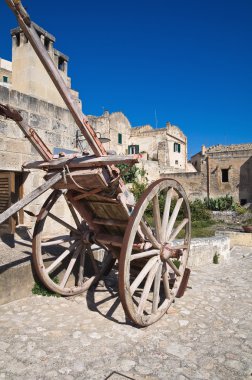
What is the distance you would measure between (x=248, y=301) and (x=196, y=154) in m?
39.9

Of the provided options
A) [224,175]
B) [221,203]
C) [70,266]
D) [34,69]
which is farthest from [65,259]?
[224,175]

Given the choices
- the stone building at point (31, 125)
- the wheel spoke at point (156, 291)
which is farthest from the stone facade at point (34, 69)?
the wheel spoke at point (156, 291)

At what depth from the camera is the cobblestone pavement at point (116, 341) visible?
2.62 m

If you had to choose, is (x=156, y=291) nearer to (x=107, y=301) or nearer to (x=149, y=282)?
(x=149, y=282)

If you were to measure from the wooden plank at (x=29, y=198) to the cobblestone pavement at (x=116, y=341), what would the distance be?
49.9 inches

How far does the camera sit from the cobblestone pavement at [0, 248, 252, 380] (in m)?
2.62

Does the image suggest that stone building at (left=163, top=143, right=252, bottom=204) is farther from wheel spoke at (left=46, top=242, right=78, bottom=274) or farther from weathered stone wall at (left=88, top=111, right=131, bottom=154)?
wheel spoke at (left=46, top=242, right=78, bottom=274)

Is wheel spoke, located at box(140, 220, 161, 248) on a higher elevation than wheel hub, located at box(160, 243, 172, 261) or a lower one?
higher

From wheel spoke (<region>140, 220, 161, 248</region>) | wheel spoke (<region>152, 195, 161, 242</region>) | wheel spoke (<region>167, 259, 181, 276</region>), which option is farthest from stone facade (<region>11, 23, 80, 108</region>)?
wheel spoke (<region>167, 259, 181, 276</region>)

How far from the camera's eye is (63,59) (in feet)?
27.2

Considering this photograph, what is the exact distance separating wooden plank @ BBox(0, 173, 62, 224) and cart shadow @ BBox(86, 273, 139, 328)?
1.74 metres

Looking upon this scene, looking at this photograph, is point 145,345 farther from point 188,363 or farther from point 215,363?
point 215,363

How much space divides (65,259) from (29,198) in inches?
68.9

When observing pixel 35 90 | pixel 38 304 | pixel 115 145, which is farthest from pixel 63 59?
pixel 115 145
